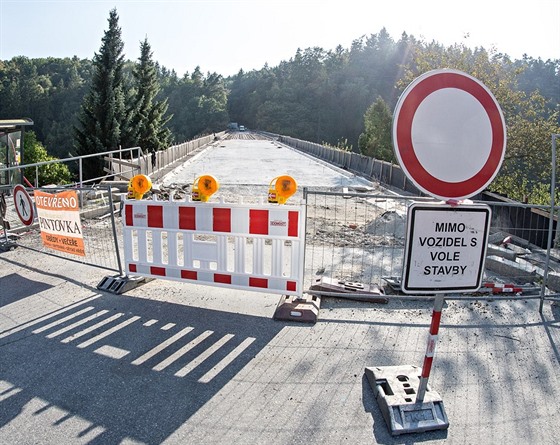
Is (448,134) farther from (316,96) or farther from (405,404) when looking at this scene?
(316,96)

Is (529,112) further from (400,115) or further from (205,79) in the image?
(205,79)

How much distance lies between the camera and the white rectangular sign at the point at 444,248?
302 cm

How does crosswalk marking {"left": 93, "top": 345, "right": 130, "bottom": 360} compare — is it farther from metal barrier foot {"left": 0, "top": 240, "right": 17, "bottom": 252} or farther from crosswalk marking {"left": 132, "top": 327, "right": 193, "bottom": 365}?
metal barrier foot {"left": 0, "top": 240, "right": 17, "bottom": 252}

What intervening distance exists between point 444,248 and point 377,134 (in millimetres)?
48301

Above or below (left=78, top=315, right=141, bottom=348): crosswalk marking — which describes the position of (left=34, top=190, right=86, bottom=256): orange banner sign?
above

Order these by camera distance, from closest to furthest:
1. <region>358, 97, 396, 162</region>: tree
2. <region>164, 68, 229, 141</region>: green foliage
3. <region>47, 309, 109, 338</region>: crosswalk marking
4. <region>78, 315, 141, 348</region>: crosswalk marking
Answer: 1. <region>78, 315, 141, 348</region>: crosswalk marking
2. <region>47, 309, 109, 338</region>: crosswalk marking
3. <region>358, 97, 396, 162</region>: tree
4. <region>164, 68, 229, 141</region>: green foliage

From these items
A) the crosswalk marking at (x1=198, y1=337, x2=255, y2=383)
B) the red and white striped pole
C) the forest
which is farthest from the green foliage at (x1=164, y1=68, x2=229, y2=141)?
the red and white striped pole

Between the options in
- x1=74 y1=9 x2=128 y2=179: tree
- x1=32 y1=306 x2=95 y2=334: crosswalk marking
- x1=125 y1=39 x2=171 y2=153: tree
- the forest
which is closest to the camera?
x1=32 y1=306 x2=95 y2=334: crosswalk marking

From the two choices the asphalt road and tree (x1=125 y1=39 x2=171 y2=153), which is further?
tree (x1=125 y1=39 x2=171 y2=153)

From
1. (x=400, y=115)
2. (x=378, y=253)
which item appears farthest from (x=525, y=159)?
(x=400, y=115)

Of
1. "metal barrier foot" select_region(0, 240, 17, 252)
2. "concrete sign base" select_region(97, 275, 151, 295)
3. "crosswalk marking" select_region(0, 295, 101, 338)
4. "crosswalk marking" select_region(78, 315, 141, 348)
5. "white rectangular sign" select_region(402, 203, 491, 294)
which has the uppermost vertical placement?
"white rectangular sign" select_region(402, 203, 491, 294)

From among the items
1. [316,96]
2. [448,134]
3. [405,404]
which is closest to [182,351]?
[405,404]

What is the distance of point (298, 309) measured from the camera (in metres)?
5.13

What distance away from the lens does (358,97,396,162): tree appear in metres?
46.3
